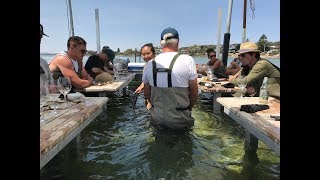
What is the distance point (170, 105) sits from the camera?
3.91m

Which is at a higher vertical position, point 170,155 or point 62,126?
point 62,126

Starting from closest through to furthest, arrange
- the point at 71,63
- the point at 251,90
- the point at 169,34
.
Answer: the point at 169,34 < the point at 251,90 < the point at 71,63

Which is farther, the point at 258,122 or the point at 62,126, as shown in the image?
the point at 258,122

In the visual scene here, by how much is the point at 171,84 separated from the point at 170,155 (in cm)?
91

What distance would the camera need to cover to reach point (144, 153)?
411 centimetres

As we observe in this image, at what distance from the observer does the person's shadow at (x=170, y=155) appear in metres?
3.51

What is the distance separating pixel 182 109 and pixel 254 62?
1846mm

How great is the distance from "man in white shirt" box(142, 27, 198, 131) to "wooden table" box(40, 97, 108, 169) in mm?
752

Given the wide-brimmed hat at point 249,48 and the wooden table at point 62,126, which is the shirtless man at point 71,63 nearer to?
the wooden table at point 62,126

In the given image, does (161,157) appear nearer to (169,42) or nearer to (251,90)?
(169,42)

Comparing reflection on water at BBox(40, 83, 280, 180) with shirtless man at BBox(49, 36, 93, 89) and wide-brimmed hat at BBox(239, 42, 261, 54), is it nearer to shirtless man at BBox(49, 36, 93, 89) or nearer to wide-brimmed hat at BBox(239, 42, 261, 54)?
shirtless man at BBox(49, 36, 93, 89)

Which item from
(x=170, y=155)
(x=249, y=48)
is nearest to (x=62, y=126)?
(x=170, y=155)

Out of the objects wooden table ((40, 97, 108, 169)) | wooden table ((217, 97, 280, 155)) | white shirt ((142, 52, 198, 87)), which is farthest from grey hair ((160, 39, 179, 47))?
wooden table ((40, 97, 108, 169))
